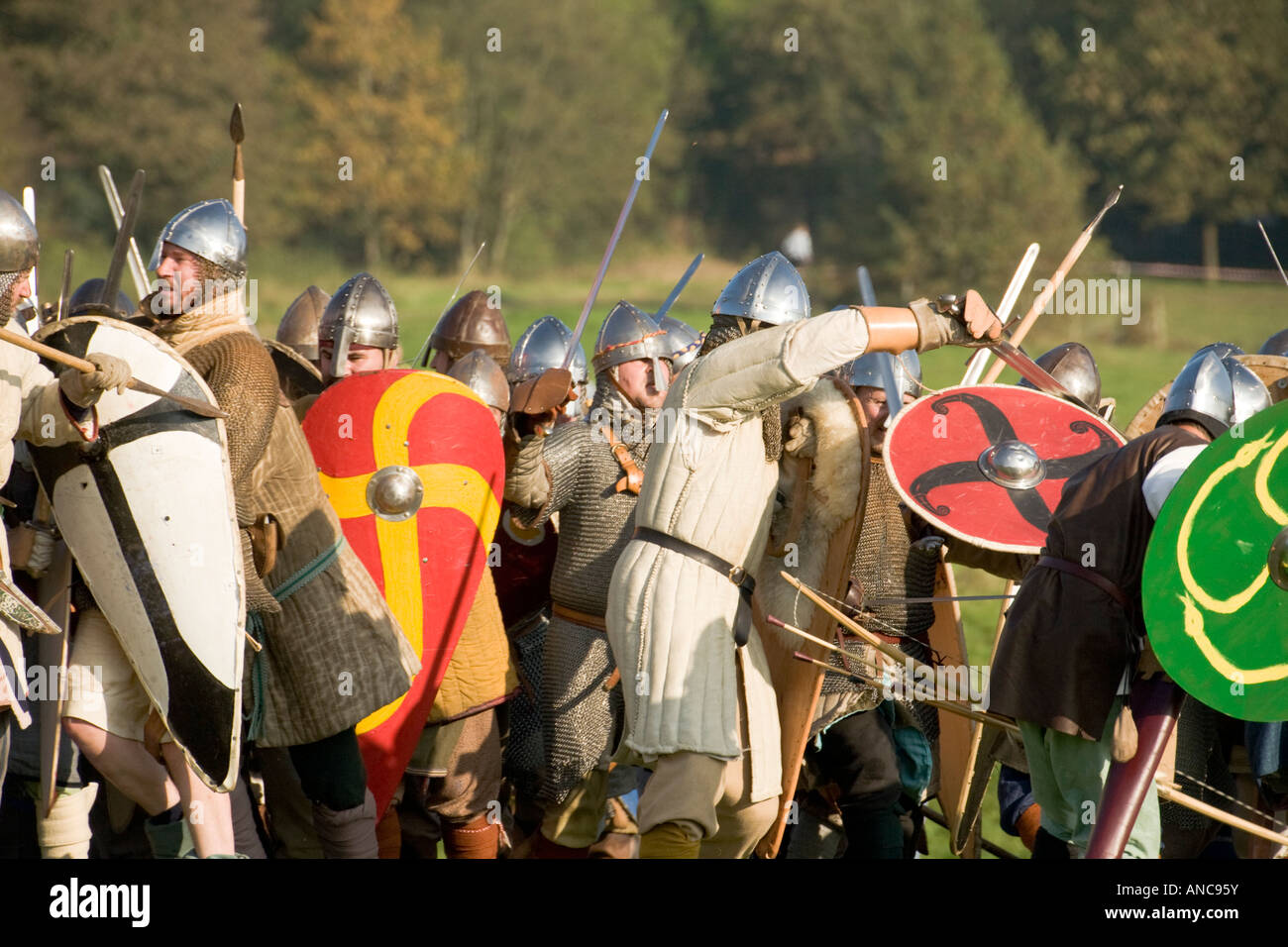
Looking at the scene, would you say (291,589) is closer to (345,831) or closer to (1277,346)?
(345,831)

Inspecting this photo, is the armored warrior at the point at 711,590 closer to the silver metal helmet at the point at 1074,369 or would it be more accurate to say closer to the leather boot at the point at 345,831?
the leather boot at the point at 345,831

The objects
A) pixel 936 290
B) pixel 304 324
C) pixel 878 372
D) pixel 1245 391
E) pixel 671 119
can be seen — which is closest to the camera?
pixel 1245 391

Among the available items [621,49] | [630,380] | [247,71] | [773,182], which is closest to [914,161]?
[773,182]

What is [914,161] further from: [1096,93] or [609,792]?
[609,792]

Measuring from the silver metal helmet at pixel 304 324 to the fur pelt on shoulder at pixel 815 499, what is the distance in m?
2.55

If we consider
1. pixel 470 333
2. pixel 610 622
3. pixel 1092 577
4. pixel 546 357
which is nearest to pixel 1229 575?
pixel 1092 577

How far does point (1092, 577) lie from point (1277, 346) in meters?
2.65

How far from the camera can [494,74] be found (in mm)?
38000

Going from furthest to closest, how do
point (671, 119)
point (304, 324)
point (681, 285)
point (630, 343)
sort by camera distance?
1. point (671, 119)
2. point (304, 324)
3. point (681, 285)
4. point (630, 343)

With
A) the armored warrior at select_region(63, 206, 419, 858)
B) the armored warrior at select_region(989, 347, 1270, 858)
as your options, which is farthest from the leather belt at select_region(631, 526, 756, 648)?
the armored warrior at select_region(63, 206, 419, 858)

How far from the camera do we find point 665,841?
392 cm

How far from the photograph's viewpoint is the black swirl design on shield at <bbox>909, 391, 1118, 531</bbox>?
4391 millimetres

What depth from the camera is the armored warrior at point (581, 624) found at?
474 centimetres

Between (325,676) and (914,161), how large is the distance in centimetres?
3526
